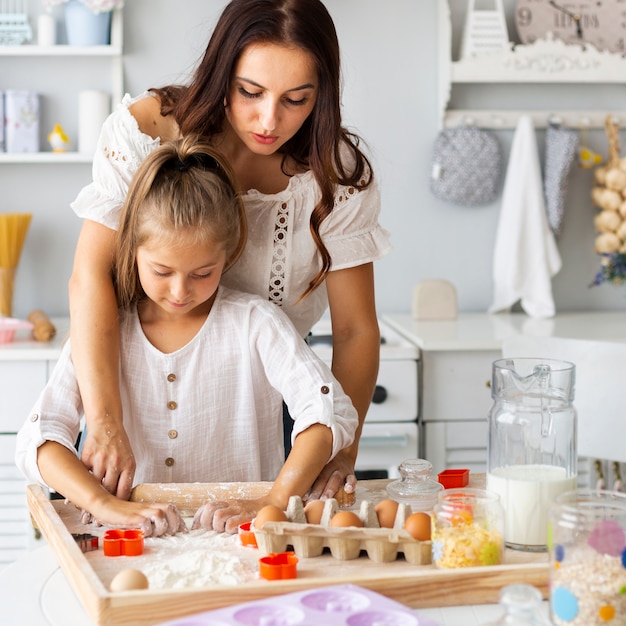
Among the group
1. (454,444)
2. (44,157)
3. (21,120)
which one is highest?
(21,120)

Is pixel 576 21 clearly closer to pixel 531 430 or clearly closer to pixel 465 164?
pixel 465 164

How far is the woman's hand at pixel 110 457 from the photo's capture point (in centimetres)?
117

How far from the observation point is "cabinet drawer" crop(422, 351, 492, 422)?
226 centimetres

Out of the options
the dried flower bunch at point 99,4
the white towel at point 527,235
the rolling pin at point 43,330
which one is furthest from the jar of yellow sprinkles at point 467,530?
the dried flower bunch at point 99,4

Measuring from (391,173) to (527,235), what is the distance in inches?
16.9

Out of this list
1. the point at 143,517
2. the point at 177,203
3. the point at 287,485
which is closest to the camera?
the point at 143,517

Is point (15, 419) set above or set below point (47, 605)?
below

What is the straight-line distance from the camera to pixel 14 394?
217 cm

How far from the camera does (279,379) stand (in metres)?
1.34

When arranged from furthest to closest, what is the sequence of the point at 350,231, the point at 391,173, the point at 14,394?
the point at 391,173
the point at 14,394
the point at 350,231

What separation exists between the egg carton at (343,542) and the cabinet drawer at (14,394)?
1.36 meters

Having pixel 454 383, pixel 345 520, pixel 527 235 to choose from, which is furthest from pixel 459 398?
pixel 345 520

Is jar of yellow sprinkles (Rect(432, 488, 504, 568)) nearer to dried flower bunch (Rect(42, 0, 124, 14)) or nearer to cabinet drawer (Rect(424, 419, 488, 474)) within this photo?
cabinet drawer (Rect(424, 419, 488, 474))

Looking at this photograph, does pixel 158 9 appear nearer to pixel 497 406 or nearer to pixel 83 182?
pixel 83 182
